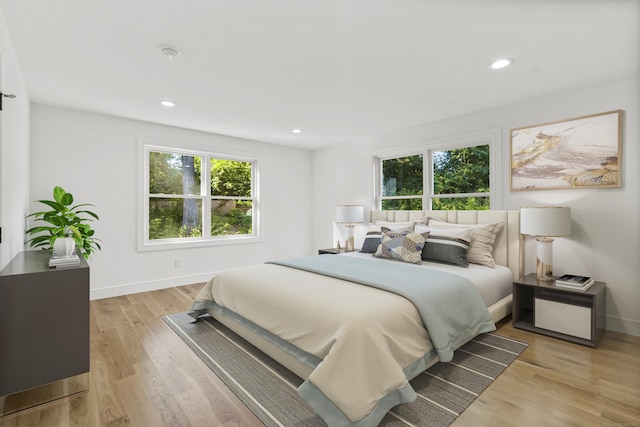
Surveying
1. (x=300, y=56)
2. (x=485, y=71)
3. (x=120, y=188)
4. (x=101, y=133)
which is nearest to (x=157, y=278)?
(x=120, y=188)

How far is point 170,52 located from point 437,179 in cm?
345

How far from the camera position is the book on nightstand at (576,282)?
2672mm

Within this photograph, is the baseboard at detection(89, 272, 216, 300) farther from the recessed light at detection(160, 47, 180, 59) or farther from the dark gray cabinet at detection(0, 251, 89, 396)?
the recessed light at detection(160, 47, 180, 59)

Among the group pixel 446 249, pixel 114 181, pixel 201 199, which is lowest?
pixel 446 249

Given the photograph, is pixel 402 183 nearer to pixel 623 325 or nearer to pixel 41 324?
pixel 623 325

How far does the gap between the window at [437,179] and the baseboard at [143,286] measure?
10.2 ft

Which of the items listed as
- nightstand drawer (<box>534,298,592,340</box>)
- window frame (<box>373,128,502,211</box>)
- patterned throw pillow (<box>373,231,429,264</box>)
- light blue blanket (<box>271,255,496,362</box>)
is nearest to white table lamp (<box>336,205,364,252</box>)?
window frame (<box>373,128,502,211</box>)

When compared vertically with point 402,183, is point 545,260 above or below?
below

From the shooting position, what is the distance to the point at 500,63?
257cm

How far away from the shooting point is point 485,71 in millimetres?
2711

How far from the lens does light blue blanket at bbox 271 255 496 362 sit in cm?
204


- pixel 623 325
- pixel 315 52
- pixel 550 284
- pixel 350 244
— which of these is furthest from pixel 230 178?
pixel 623 325

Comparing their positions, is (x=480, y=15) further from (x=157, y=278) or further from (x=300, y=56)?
(x=157, y=278)

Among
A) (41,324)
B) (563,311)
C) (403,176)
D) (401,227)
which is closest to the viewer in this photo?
(41,324)
